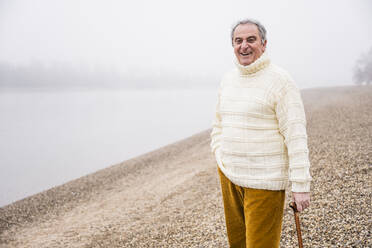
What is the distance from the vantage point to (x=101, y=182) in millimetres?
11398

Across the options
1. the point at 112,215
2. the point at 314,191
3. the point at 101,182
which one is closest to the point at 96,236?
the point at 112,215

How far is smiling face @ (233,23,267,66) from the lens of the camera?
1.76 metres

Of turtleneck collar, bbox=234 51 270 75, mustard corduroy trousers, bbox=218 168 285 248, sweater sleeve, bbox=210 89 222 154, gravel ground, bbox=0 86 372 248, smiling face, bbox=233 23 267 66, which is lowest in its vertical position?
gravel ground, bbox=0 86 372 248

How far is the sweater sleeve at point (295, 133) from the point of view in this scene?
1.59 m

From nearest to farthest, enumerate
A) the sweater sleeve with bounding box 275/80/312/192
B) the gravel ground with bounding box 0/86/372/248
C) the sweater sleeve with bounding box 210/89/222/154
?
the sweater sleeve with bounding box 275/80/312/192, the sweater sleeve with bounding box 210/89/222/154, the gravel ground with bounding box 0/86/372/248

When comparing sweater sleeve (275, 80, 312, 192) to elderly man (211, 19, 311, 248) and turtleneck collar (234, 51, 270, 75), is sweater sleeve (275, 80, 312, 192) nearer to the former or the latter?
elderly man (211, 19, 311, 248)

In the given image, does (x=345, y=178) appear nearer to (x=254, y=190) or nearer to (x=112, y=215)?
(x=254, y=190)

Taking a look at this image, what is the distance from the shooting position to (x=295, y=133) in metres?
1.59

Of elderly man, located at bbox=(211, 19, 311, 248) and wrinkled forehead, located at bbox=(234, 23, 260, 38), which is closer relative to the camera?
elderly man, located at bbox=(211, 19, 311, 248)

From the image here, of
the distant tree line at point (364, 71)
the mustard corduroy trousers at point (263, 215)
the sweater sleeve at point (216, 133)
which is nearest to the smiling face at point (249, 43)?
the sweater sleeve at point (216, 133)

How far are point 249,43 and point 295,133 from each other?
72 cm

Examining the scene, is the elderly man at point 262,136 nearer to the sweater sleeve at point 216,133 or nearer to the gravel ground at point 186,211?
the sweater sleeve at point 216,133

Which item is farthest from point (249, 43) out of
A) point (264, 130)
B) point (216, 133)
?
point (216, 133)

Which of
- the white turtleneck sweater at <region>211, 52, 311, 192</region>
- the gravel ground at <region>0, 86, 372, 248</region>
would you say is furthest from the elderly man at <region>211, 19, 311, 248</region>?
the gravel ground at <region>0, 86, 372, 248</region>
